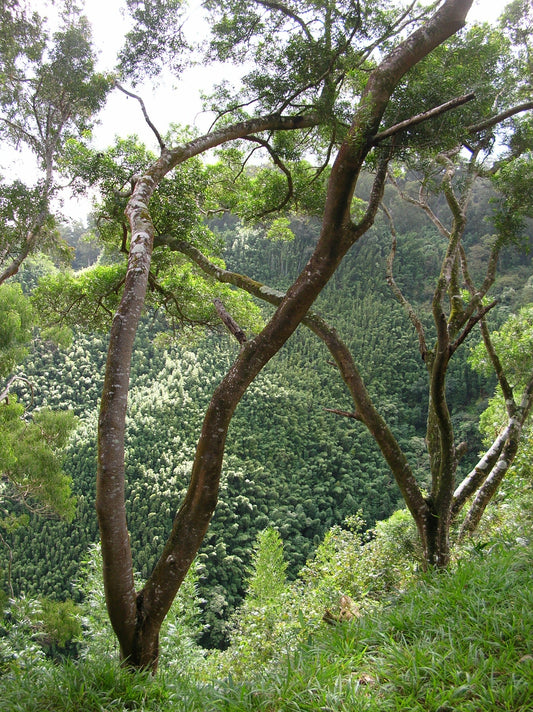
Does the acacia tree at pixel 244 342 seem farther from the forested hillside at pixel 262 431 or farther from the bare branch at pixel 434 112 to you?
the forested hillside at pixel 262 431

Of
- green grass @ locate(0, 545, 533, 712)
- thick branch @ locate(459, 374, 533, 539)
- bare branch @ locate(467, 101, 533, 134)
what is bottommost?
green grass @ locate(0, 545, 533, 712)

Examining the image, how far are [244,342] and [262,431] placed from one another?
1385 centimetres

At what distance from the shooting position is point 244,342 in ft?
8.21

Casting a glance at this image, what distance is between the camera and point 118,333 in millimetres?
2148

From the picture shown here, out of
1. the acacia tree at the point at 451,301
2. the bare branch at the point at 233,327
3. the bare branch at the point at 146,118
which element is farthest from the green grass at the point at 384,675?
the bare branch at the point at 146,118

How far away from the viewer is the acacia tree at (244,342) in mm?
1980

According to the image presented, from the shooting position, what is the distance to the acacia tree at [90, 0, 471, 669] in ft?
6.50

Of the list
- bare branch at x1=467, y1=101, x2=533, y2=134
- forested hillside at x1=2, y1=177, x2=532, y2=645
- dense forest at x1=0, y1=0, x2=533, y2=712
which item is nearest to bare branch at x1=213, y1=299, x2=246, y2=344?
dense forest at x1=0, y1=0, x2=533, y2=712

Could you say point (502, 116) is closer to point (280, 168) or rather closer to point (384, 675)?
point (280, 168)

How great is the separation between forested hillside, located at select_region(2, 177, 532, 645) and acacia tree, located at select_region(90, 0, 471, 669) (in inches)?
317

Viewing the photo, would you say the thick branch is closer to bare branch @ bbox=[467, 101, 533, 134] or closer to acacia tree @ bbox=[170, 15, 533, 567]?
acacia tree @ bbox=[170, 15, 533, 567]

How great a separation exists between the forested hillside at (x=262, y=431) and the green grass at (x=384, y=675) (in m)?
8.82

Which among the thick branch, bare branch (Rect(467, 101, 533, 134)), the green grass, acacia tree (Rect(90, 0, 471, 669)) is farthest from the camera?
the thick branch

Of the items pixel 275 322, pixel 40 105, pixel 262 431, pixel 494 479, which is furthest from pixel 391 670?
pixel 262 431
